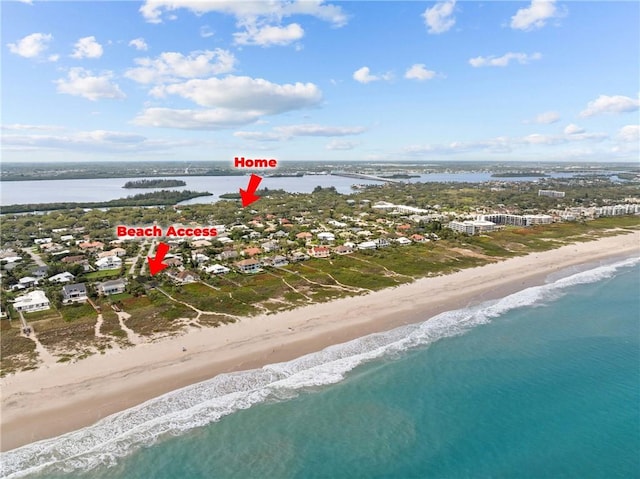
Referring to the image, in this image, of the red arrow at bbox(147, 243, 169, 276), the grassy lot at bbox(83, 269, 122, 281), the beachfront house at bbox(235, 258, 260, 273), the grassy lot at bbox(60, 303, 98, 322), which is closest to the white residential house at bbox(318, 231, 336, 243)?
the beachfront house at bbox(235, 258, 260, 273)

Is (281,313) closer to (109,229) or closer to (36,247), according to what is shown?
(36,247)

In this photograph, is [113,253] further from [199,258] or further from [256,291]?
[256,291]

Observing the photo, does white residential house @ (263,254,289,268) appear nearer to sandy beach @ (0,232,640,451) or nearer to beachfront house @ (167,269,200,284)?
beachfront house @ (167,269,200,284)

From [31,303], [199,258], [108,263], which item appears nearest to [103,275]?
[108,263]

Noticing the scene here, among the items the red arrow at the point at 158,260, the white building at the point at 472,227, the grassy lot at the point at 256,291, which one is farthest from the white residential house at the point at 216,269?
the white building at the point at 472,227

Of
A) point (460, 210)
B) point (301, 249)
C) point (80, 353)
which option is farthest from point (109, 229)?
point (460, 210)
